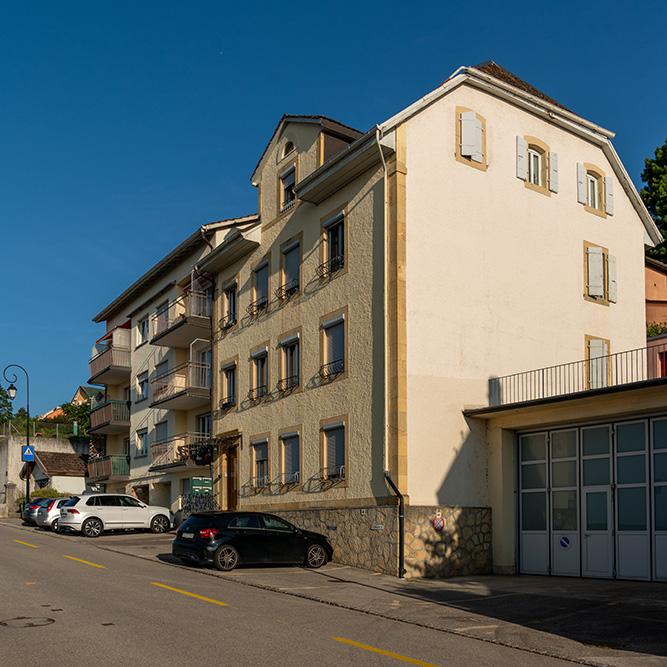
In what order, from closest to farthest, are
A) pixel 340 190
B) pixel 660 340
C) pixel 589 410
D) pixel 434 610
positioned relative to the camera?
pixel 434 610, pixel 589 410, pixel 340 190, pixel 660 340

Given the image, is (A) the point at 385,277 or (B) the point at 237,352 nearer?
(A) the point at 385,277

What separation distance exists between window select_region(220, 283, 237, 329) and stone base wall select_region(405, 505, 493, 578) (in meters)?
12.1

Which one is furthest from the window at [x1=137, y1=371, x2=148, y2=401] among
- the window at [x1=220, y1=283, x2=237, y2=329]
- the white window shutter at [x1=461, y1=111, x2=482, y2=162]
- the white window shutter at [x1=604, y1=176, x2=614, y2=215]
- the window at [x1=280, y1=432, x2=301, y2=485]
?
the white window shutter at [x1=604, y1=176, x2=614, y2=215]

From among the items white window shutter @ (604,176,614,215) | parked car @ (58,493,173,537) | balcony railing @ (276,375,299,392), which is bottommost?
parked car @ (58,493,173,537)

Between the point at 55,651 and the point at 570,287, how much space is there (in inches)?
786

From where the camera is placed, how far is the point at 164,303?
39.8m

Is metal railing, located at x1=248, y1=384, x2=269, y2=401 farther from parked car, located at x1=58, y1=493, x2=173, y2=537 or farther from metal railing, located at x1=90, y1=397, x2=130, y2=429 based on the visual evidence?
metal railing, located at x1=90, y1=397, x2=130, y2=429

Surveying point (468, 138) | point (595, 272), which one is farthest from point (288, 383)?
point (595, 272)

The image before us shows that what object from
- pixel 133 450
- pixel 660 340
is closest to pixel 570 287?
pixel 660 340

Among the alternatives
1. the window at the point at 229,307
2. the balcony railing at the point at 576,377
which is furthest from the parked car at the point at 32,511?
the balcony railing at the point at 576,377

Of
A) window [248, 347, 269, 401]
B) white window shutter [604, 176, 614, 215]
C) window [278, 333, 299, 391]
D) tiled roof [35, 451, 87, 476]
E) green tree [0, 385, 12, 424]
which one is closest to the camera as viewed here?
window [278, 333, 299, 391]

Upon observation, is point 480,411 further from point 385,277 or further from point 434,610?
point 434,610

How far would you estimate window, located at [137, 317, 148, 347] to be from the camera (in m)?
43.0

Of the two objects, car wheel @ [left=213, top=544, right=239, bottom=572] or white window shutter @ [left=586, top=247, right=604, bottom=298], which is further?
white window shutter @ [left=586, top=247, right=604, bottom=298]
